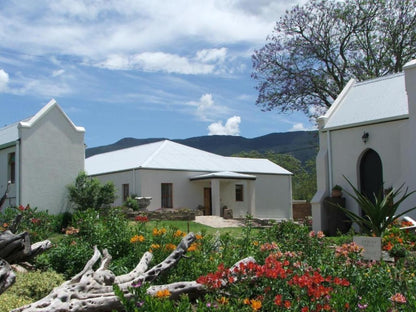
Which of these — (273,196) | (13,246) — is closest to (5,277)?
(13,246)

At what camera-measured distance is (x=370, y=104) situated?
19359 mm

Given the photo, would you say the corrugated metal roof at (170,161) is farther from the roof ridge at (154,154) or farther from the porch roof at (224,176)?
the porch roof at (224,176)

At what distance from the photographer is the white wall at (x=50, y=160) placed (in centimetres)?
2062

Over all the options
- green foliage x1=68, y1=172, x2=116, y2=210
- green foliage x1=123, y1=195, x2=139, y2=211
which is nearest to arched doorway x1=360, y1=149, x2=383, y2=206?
green foliage x1=68, y1=172, x2=116, y2=210

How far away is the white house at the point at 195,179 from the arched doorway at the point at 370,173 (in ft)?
40.0

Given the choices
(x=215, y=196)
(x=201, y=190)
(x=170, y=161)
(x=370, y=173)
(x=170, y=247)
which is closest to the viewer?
(x=170, y=247)

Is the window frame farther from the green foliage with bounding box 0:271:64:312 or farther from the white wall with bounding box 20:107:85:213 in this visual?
the green foliage with bounding box 0:271:64:312

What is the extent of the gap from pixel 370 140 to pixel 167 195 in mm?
15347

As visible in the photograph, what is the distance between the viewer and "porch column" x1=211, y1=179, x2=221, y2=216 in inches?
1187

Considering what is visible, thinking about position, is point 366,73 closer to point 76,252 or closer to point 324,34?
point 324,34

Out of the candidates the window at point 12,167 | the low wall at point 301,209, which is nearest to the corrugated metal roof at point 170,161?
the low wall at point 301,209

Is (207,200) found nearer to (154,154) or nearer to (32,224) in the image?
(154,154)

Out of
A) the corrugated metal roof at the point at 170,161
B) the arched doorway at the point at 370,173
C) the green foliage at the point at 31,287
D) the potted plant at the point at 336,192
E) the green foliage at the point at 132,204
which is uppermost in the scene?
the corrugated metal roof at the point at 170,161

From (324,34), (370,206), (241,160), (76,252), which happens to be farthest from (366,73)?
(76,252)
